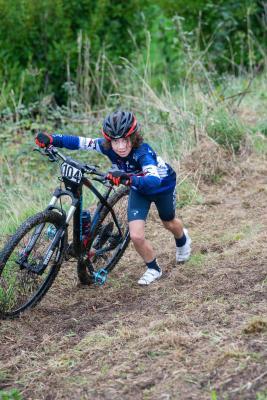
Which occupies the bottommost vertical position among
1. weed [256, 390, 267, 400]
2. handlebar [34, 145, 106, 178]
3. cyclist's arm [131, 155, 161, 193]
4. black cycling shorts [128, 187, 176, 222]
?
black cycling shorts [128, 187, 176, 222]

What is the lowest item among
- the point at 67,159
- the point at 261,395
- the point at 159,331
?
the point at 159,331

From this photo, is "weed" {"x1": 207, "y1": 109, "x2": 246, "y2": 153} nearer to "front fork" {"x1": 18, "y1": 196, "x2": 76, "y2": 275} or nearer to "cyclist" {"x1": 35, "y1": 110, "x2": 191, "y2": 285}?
"cyclist" {"x1": 35, "y1": 110, "x2": 191, "y2": 285}

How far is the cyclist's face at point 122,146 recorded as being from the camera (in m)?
6.01

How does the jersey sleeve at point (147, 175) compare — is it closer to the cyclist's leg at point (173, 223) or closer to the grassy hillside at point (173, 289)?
the cyclist's leg at point (173, 223)

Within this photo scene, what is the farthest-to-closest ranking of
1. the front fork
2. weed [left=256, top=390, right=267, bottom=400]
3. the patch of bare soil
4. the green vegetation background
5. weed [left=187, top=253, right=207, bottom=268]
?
the green vegetation background
weed [left=187, top=253, right=207, bottom=268]
the front fork
the patch of bare soil
weed [left=256, top=390, right=267, bottom=400]

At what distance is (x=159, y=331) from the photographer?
5137 mm

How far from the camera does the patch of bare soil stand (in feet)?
14.6

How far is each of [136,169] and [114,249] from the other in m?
0.93

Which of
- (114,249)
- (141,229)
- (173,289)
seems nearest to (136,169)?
(141,229)

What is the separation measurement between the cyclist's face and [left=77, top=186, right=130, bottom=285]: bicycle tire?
588 mm

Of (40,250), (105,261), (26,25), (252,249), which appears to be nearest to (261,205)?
(252,249)

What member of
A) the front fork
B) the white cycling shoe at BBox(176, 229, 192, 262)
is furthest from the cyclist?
the front fork

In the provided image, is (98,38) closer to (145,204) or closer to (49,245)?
(145,204)

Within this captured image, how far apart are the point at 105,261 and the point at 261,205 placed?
213 centimetres
